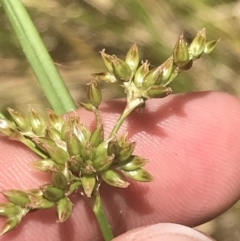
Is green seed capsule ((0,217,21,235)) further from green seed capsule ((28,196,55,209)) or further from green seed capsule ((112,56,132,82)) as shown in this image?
green seed capsule ((112,56,132,82))

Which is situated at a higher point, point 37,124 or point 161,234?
point 37,124

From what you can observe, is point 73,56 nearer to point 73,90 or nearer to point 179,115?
point 73,90

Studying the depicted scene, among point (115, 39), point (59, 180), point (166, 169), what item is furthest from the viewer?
point (115, 39)

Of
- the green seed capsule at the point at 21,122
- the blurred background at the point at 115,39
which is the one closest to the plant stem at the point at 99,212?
the green seed capsule at the point at 21,122

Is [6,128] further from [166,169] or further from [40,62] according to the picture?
[166,169]

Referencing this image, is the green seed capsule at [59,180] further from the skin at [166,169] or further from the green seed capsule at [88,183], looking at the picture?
the skin at [166,169]

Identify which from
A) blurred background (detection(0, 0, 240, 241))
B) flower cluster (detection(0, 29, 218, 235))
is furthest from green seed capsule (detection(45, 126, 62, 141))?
blurred background (detection(0, 0, 240, 241))

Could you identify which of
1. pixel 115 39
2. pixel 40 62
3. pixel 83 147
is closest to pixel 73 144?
pixel 83 147
